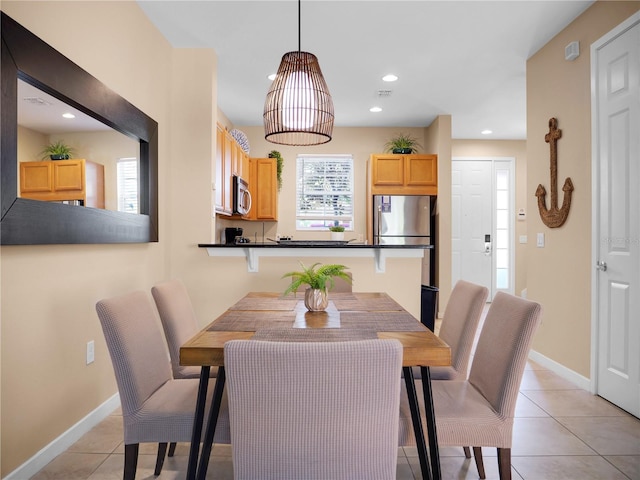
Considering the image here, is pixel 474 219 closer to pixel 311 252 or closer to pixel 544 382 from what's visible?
pixel 544 382

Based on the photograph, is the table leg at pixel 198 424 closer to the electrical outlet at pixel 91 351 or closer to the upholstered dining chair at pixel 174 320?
the upholstered dining chair at pixel 174 320

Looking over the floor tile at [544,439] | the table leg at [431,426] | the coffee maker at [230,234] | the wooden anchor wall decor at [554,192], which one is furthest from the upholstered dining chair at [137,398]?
the coffee maker at [230,234]

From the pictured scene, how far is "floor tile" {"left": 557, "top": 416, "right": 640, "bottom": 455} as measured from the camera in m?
2.20

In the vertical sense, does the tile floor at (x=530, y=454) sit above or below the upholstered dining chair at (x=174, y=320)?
below

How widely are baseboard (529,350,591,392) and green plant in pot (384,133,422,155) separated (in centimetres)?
317

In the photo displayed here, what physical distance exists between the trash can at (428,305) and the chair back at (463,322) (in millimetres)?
1392

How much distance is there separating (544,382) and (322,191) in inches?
157

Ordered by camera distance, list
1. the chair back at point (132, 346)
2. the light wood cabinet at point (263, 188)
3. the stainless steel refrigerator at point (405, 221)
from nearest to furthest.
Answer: the chair back at point (132, 346) → the stainless steel refrigerator at point (405, 221) → the light wood cabinet at point (263, 188)

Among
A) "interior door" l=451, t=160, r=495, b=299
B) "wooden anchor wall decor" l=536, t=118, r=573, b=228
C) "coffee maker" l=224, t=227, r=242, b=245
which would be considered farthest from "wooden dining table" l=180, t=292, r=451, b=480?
"interior door" l=451, t=160, r=495, b=299

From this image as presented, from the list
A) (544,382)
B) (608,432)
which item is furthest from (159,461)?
(544,382)

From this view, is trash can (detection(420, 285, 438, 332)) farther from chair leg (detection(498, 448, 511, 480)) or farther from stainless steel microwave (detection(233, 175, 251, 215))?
stainless steel microwave (detection(233, 175, 251, 215))

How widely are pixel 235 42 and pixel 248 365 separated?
3202 millimetres

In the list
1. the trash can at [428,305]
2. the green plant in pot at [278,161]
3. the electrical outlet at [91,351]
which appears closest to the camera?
the electrical outlet at [91,351]

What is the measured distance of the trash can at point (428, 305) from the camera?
3.60 meters
